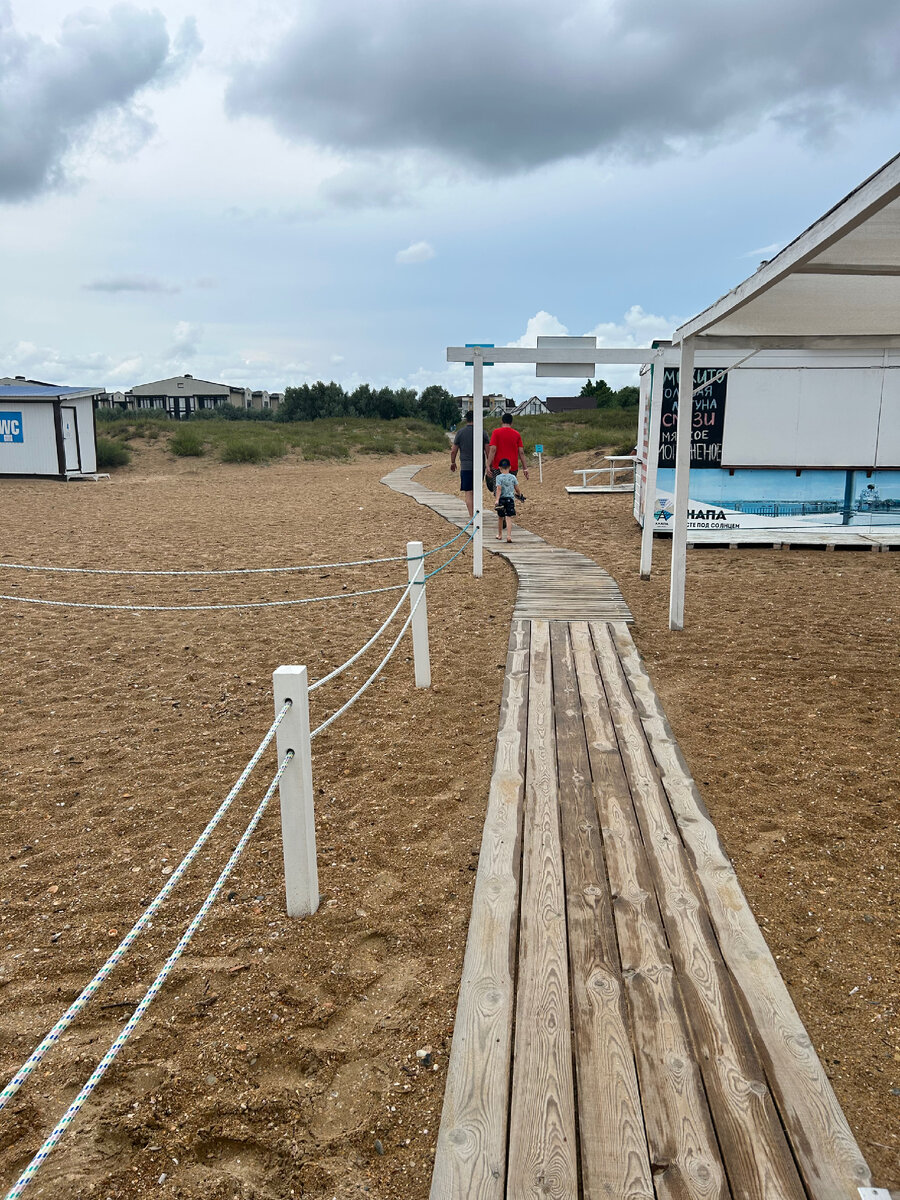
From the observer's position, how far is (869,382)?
11.4m

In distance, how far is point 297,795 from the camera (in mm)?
3096

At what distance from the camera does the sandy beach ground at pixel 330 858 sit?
7.79 feet

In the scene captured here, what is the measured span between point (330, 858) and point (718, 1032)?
1846mm

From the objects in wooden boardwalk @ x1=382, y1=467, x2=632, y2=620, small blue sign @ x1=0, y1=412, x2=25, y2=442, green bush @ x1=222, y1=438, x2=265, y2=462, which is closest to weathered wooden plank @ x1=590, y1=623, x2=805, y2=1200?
wooden boardwalk @ x1=382, y1=467, x2=632, y2=620

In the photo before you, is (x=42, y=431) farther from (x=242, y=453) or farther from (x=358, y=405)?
(x=358, y=405)

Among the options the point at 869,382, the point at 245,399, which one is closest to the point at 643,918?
the point at 869,382

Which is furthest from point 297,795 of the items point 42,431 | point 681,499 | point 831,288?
point 42,431

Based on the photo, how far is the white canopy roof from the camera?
3604mm

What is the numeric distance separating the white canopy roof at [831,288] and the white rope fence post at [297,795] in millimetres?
2949

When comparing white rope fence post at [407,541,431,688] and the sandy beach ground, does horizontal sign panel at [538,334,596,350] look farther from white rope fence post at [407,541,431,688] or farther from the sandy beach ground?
white rope fence post at [407,541,431,688]

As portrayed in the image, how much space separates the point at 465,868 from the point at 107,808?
6.47 feet

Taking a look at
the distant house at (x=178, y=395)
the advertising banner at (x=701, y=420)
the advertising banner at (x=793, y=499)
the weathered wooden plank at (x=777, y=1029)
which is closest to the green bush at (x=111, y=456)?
the advertising banner at (x=701, y=420)

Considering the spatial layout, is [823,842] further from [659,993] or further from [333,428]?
[333,428]

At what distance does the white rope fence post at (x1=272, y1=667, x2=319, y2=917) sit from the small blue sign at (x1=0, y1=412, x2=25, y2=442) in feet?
79.1
